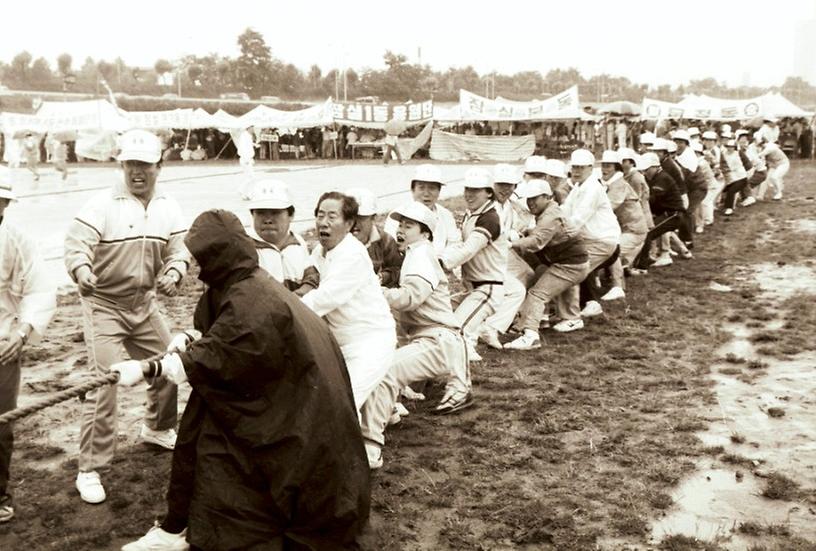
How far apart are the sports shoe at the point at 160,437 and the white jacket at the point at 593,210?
17.2 feet

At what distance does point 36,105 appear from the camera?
4034 cm

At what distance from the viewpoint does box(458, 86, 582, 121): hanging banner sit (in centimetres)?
3341

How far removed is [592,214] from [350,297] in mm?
5063

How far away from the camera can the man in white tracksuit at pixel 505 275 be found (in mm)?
8320

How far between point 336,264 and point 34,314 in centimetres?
165

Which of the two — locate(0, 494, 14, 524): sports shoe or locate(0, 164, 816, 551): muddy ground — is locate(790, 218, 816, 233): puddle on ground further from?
locate(0, 494, 14, 524): sports shoe

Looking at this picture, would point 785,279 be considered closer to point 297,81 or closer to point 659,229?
point 659,229


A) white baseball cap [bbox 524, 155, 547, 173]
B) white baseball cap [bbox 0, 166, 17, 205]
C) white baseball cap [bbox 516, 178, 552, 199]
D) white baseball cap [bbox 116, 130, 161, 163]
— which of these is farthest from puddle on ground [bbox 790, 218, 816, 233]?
white baseball cap [bbox 0, 166, 17, 205]

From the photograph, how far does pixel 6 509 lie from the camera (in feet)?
15.5

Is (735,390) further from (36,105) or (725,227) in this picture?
(36,105)

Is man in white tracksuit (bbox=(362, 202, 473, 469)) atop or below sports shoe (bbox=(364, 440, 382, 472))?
atop

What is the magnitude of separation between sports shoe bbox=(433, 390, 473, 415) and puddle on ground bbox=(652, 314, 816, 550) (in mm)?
1705

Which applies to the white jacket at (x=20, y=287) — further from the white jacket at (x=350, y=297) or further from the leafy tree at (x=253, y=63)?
the leafy tree at (x=253, y=63)

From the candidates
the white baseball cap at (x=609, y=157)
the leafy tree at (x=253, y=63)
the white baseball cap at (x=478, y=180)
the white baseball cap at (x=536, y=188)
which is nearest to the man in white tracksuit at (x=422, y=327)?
the white baseball cap at (x=478, y=180)
